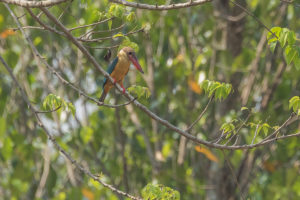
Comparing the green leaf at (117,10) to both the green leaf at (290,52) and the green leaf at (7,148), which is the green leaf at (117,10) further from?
the green leaf at (7,148)

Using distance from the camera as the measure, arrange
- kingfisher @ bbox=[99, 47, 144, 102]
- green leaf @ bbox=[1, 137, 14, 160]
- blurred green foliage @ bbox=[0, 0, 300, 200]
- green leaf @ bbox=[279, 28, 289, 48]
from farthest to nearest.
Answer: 1. green leaf @ bbox=[1, 137, 14, 160]
2. blurred green foliage @ bbox=[0, 0, 300, 200]
3. kingfisher @ bbox=[99, 47, 144, 102]
4. green leaf @ bbox=[279, 28, 289, 48]

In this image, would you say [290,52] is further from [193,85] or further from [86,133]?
[86,133]

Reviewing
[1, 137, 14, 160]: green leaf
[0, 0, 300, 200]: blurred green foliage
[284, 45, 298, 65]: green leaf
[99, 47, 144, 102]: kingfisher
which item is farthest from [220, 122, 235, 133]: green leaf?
[1, 137, 14, 160]: green leaf

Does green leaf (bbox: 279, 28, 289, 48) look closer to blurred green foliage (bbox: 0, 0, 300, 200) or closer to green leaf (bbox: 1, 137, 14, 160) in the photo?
blurred green foliage (bbox: 0, 0, 300, 200)

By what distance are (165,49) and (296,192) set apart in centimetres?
243

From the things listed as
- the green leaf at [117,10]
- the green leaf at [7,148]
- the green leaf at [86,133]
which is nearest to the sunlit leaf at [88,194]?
the green leaf at [86,133]

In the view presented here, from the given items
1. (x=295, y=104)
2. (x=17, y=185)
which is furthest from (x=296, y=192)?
(x=295, y=104)

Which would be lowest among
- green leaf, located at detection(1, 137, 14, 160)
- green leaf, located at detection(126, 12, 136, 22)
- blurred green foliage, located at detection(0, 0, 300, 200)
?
green leaf, located at detection(126, 12, 136, 22)

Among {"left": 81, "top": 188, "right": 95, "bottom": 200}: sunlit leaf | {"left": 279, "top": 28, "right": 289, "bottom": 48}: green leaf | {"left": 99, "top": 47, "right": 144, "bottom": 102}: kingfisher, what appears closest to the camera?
{"left": 279, "top": 28, "right": 289, "bottom": 48}: green leaf

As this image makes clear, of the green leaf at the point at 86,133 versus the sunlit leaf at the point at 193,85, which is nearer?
the green leaf at the point at 86,133

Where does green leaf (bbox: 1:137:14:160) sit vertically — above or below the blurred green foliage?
below

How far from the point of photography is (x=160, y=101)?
6.82 meters

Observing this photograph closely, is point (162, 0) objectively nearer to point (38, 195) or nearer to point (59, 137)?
point (59, 137)

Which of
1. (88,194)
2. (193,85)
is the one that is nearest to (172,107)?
(193,85)
